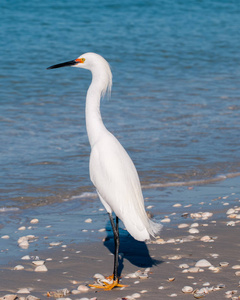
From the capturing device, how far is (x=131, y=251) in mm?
4648

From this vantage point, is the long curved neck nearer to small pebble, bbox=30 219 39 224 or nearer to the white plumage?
the white plumage

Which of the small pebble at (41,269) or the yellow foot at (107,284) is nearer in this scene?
the yellow foot at (107,284)

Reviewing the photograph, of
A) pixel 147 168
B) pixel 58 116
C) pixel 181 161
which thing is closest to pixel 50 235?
pixel 147 168

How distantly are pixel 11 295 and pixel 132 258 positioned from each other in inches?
44.8

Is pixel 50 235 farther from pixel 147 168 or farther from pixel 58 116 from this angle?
pixel 58 116

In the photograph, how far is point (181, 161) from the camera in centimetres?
737

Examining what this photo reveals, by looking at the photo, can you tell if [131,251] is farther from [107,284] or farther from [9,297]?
[9,297]

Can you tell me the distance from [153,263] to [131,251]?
40cm

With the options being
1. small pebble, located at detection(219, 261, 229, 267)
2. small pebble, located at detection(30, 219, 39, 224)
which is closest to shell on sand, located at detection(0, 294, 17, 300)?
small pebble, located at detection(219, 261, 229, 267)

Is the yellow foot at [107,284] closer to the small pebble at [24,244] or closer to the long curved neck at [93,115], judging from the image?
the small pebble at [24,244]

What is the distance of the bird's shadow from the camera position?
4323 mm

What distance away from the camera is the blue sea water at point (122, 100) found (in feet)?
22.9

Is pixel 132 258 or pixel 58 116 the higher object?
pixel 58 116

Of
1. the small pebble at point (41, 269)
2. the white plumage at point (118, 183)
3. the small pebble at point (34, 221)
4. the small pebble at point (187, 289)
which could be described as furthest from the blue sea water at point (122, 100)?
the small pebble at point (187, 289)
